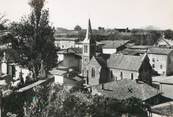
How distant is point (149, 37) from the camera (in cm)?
6688

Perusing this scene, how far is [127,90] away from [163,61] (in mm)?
19710

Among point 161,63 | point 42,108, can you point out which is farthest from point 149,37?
point 42,108

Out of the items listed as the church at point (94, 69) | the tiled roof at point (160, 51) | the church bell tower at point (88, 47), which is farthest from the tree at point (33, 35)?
the tiled roof at point (160, 51)

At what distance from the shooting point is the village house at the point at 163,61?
41925 mm

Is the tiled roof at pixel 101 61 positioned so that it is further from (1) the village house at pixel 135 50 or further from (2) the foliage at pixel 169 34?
(2) the foliage at pixel 169 34

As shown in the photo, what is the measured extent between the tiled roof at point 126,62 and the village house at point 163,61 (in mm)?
7489

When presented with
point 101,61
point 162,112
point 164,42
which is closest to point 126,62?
point 101,61

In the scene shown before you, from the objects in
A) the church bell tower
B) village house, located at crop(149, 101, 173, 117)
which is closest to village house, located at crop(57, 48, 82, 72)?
the church bell tower

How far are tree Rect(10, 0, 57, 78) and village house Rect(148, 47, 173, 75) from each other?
22104mm

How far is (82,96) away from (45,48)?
11.0m

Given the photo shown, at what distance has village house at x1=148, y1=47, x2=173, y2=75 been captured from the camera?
41925 millimetres

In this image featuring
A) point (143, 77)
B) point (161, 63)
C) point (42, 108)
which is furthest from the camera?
point (161, 63)

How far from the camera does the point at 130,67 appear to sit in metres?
35.9

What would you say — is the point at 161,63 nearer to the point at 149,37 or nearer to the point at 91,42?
the point at 91,42
